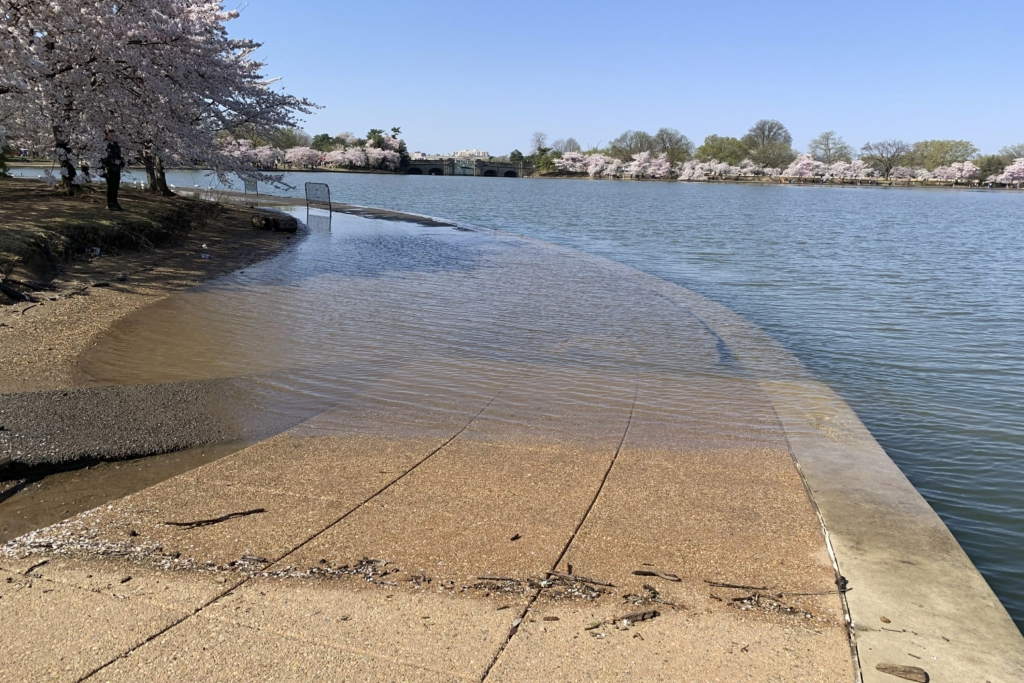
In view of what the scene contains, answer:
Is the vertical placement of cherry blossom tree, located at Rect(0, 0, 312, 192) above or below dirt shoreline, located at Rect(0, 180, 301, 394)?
above

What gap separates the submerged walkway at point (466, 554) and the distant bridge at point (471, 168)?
167 meters

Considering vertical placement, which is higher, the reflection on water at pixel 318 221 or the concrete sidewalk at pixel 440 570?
the reflection on water at pixel 318 221

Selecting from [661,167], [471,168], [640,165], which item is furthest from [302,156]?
[661,167]

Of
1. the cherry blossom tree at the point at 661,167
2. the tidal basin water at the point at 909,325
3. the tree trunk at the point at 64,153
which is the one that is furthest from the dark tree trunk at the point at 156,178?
the cherry blossom tree at the point at 661,167

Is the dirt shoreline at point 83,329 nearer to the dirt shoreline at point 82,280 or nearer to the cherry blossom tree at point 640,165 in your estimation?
the dirt shoreline at point 82,280

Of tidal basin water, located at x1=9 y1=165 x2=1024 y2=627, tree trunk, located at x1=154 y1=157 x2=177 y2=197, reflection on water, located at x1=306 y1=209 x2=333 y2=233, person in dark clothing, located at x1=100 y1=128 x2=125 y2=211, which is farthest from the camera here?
reflection on water, located at x1=306 y1=209 x2=333 y2=233

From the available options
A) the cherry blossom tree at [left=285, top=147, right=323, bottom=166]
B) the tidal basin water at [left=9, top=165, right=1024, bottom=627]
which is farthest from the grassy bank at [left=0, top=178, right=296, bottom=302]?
the cherry blossom tree at [left=285, top=147, right=323, bottom=166]

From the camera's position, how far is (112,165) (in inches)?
699

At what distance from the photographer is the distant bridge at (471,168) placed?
171 meters

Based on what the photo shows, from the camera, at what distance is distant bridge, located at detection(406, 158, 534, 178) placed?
171375 mm

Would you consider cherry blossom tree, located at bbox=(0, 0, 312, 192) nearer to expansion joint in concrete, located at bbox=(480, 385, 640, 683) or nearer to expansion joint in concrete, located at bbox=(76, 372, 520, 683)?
expansion joint in concrete, located at bbox=(76, 372, 520, 683)

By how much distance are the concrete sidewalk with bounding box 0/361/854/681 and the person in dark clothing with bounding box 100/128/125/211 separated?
13.5 metres

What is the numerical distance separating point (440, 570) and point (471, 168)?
19325cm

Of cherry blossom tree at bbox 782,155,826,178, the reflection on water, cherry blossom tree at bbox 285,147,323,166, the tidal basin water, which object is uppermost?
cherry blossom tree at bbox 782,155,826,178
